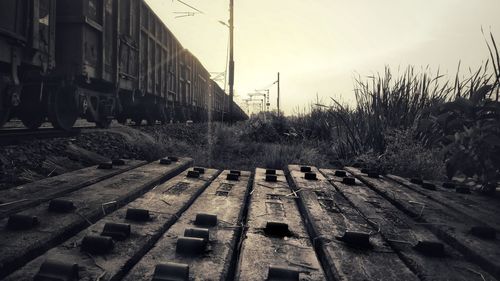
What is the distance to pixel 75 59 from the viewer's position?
6129mm

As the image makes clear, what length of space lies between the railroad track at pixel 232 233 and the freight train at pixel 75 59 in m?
3.66

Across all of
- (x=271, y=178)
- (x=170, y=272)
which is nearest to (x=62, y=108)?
(x=271, y=178)

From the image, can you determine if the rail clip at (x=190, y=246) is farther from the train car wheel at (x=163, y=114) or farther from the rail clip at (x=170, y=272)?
the train car wheel at (x=163, y=114)

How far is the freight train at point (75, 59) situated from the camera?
4789mm

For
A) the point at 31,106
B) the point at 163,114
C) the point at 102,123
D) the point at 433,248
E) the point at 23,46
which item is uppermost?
the point at 23,46

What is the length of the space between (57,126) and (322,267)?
21.0 feet

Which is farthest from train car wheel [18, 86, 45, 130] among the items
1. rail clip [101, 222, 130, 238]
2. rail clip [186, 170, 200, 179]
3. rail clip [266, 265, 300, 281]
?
rail clip [266, 265, 300, 281]

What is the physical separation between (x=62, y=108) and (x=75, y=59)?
1.08m

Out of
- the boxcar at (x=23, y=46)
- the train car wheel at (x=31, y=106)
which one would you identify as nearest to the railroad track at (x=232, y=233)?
the boxcar at (x=23, y=46)

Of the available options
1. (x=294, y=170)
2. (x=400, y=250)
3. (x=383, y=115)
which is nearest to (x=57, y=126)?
(x=294, y=170)

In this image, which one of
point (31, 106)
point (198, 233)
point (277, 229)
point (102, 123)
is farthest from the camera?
point (102, 123)

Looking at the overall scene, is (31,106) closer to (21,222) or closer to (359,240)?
(21,222)

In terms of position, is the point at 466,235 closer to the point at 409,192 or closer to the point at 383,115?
the point at 409,192

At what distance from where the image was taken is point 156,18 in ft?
38.2
